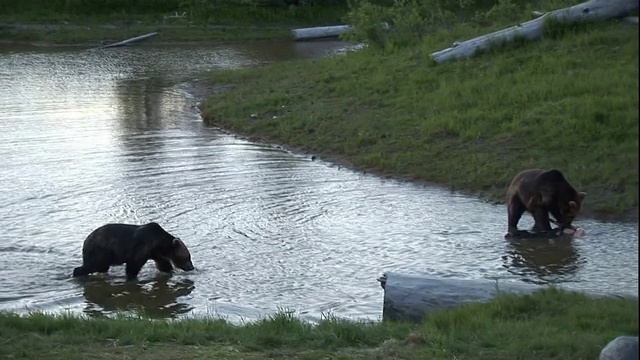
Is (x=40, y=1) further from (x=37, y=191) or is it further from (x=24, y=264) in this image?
(x=24, y=264)

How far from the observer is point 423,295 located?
8.63 meters

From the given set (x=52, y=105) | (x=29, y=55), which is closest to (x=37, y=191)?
(x=52, y=105)

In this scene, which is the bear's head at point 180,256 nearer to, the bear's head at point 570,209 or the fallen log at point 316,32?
the bear's head at point 570,209

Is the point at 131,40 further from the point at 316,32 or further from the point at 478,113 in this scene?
the point at 478,113

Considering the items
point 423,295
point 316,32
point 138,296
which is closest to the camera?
point 423,295

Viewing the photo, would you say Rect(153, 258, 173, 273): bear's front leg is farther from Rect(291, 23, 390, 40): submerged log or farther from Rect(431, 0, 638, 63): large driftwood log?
Rect(291, 23, 390, 40): submerged log

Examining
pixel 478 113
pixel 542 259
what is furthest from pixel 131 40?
pixel 542 259

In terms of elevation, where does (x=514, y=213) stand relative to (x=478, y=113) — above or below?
below

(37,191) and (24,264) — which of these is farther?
(37,191)

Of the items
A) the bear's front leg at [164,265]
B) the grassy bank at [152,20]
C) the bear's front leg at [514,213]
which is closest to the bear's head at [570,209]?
the bear's front leg at [514,213]

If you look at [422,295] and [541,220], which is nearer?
[422,295]

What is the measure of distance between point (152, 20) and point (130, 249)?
31213 millimetres

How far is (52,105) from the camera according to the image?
23547mm

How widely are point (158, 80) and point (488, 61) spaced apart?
38.0 ft
